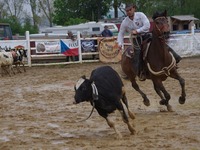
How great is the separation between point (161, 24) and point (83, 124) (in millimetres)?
2420

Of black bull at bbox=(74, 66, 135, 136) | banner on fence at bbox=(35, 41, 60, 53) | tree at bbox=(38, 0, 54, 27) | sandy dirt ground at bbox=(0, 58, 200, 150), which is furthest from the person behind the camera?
tree at bbox=(38, 0, 54, 27)

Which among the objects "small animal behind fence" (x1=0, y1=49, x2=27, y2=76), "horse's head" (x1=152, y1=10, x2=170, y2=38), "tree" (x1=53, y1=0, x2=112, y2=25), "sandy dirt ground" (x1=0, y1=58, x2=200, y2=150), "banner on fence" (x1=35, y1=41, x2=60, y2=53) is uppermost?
"tree" (x1=53, y1=0, x2=112, y2=25)

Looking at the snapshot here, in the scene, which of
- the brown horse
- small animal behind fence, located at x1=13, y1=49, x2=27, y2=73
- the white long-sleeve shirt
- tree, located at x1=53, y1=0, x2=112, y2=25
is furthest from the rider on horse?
tree, located at x1=53, y1=0, x2=112, y2=25

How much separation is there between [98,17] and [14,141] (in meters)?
51.0

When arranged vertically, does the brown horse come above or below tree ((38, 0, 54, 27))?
below

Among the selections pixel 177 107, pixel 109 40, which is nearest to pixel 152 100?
pixel 177 107

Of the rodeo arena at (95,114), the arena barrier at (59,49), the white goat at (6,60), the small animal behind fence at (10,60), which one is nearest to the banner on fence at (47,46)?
the arena barrier at (59,49)

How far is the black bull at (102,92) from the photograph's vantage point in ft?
23.9

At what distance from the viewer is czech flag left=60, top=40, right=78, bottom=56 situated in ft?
79.4

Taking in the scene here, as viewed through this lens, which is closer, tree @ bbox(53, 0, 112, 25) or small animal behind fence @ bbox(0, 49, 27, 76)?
small animal behind fence @ bbox(0, 49, 27, 76)

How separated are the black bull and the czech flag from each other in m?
16.5

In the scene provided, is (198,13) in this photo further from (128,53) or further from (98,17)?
(128,53)

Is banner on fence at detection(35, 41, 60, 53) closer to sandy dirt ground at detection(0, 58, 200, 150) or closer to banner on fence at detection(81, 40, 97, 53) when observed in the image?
banner on fence at detection(81, 40, 97, 53)

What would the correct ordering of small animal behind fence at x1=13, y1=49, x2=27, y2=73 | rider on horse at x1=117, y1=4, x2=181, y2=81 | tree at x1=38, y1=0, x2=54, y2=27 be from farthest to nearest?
tree at x1=38, y1=0, x2=54, y2=27, small animal behind fence at x1=13, y1=49, x2=27, y2=73, rider on horse at x1=117, y1=4, x2=181, y2=81
